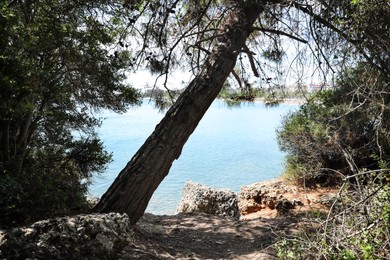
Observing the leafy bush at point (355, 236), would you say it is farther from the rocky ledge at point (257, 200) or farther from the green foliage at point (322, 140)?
the green foliage at point (322, 140)

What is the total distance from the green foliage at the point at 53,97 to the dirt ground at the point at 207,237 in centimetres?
79

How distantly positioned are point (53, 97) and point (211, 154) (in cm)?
1340

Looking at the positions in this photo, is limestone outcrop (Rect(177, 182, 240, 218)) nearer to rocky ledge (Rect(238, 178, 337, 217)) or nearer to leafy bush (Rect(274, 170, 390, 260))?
rocky ledge (Rect(238, 178, 337, 217))

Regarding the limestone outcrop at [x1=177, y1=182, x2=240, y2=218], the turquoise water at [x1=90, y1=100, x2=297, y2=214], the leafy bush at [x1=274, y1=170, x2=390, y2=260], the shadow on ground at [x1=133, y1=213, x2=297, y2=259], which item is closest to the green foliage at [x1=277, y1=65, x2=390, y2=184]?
the turquoise water at [x1=90, y1=100, x2=297, y2=214]

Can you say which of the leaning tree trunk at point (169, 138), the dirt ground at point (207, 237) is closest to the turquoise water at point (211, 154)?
the dirt ground at point (207, 237)

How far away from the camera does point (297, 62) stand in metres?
4.15

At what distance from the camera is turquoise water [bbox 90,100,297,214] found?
10.5 meters

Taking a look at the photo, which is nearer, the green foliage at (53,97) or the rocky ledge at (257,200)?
the green foliage at (53,97)

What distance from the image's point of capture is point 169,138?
345 cm

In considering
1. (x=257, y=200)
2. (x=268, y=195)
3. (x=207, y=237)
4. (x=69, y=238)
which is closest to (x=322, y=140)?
(x=268, y=195)

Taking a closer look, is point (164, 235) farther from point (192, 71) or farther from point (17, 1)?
point (17, 1)

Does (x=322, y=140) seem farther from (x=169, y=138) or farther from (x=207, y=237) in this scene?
(x=169, y=138)

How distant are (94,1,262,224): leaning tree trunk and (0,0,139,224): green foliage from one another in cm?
40

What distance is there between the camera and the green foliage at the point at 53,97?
110 inches
